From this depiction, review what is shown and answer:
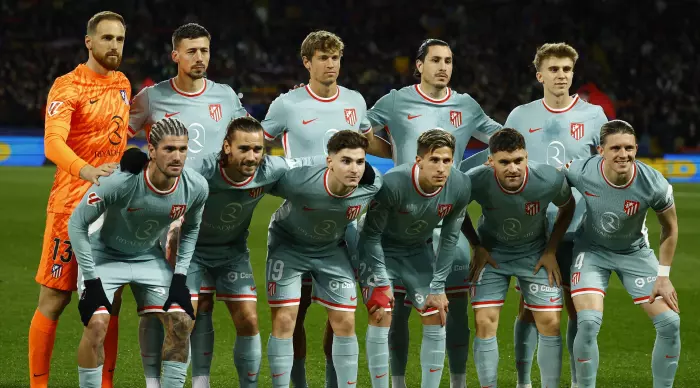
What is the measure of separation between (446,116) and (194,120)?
170 cm

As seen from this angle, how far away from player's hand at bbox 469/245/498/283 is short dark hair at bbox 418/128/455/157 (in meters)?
0.81

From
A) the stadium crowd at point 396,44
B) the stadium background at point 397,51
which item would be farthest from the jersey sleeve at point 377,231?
the stadium crowd at point 396,44

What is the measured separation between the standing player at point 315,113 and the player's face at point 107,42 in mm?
1132

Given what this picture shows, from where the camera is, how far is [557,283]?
6262 millimetres

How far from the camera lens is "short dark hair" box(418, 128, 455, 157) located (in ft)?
19.3

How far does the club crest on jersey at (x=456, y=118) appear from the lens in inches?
270

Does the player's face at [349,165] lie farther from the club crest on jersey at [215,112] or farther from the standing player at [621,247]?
the standing player at [621,247]

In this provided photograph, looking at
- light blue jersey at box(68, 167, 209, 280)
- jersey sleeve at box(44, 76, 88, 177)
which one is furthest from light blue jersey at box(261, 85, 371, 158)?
jersey sleeve at box(44, 76, 88, 177)

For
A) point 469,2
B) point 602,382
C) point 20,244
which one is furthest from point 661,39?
point 602,382

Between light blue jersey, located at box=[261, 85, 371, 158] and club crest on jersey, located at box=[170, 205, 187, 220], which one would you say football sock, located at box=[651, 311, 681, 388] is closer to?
light blue jersey, located at box=[261, 85, 371, 158]

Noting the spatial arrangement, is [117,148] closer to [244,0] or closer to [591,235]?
[591,235]

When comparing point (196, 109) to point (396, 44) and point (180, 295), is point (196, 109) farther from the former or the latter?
point (396, 44)

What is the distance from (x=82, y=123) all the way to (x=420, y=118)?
7.32ft

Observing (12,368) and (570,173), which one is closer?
(570,173)
